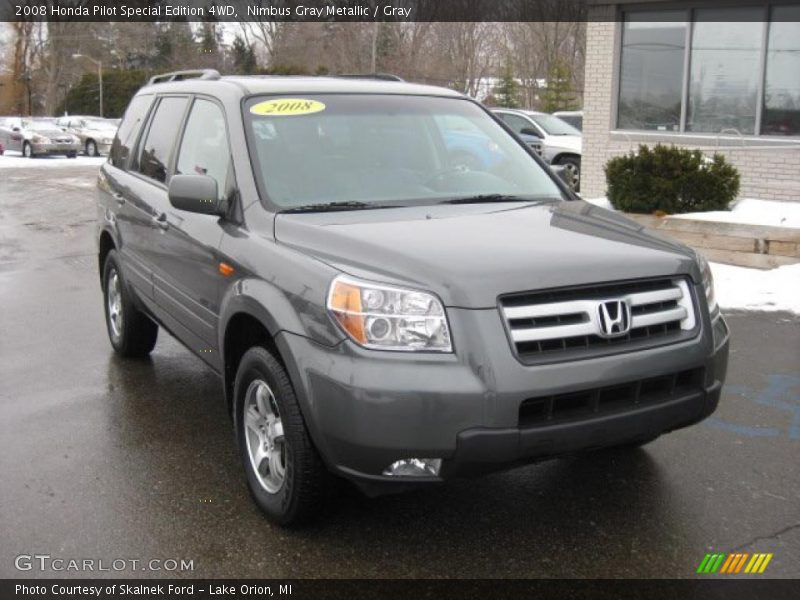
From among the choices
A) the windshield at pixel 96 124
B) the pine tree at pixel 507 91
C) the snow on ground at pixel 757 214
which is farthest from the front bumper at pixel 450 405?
the pine tree at pixel 507 91

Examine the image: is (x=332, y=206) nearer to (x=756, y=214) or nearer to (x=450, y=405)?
(x=450, y=405)

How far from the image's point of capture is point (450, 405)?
121 inches

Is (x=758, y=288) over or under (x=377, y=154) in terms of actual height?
under

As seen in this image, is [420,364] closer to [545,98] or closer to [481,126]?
[481,126]

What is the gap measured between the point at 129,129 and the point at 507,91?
40.7m

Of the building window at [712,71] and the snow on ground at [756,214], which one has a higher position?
the building window at [712,71]

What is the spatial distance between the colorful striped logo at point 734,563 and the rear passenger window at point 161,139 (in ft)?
11.7

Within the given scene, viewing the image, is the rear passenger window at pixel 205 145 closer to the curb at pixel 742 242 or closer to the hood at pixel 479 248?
the hood at pixel 479 248

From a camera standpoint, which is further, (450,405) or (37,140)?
(37,140)

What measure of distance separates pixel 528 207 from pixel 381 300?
1.35 m

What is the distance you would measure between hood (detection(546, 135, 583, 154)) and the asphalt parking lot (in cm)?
1291

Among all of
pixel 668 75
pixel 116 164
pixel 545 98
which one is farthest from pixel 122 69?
pixel 116 164

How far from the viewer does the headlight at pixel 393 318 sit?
3172 mm

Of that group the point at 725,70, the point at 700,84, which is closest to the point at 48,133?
the point at 700,84
